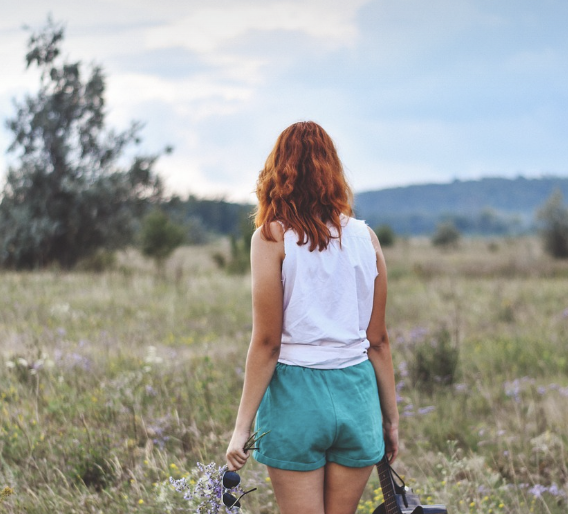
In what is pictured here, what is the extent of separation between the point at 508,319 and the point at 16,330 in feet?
24.1

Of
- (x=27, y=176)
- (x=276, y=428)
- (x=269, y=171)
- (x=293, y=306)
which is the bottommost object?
(x=276, y=428)

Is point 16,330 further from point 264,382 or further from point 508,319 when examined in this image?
point 508,319

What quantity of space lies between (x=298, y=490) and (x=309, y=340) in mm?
521

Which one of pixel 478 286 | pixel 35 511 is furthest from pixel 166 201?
pixel 35 511

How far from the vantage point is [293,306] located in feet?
6.38

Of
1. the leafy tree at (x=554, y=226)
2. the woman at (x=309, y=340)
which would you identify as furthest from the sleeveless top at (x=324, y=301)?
the leafy tree at (x=554, y=226)

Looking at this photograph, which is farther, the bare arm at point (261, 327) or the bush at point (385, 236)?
the bush at point (385, 236)

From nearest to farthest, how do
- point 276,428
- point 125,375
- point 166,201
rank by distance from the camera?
1. point 276,428
2. point 125,375
3. point 166,201

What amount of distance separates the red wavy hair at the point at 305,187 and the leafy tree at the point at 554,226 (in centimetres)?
2252

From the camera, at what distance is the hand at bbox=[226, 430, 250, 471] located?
191 centimetres

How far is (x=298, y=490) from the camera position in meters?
1.92

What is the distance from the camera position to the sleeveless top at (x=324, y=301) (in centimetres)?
192

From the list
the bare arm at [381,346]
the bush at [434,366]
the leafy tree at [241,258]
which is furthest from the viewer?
the leafy tree at [241,258]

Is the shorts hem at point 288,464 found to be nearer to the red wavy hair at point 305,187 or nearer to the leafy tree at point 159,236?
the red wavy hair at point 305,187
